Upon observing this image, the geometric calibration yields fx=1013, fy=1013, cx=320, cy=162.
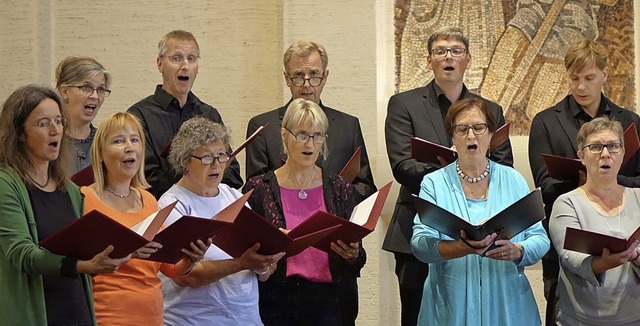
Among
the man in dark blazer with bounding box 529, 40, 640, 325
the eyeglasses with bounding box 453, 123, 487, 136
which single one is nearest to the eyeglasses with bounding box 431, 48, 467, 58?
the man in dark blazer with bounding box 529, 40, 640, 325

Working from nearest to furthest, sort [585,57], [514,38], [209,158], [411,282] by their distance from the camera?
[209,158] → [411,282] → [585,57] → [514,38]

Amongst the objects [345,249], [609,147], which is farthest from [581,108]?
[345,249]

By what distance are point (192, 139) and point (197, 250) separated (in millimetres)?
545

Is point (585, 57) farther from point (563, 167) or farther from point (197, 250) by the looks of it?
point (197, 250)

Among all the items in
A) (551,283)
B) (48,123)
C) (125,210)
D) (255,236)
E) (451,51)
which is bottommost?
(551,283)

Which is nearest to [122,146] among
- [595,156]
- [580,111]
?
[595,156]

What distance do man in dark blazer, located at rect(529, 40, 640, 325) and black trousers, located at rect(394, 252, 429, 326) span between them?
1.94 ft

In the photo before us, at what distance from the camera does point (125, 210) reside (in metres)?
3.75

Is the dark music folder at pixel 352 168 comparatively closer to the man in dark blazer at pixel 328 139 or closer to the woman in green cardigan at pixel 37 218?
the man in dark blazer at pixel 328 139

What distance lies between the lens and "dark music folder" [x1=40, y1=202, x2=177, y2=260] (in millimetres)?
3164

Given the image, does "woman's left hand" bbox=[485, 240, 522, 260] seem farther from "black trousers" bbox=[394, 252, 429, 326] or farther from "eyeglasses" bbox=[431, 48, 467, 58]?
"eyeglasses" bbox=[431, 48, 467, 58]

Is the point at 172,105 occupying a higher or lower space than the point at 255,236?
higher

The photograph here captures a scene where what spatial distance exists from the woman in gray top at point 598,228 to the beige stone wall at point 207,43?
2.16 meters

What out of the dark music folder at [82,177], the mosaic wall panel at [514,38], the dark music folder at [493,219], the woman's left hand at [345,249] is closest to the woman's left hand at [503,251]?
the dark music folder at [493,219]
